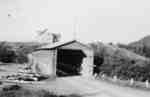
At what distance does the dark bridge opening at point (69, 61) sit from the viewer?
1891 cm

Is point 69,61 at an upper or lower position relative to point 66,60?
lower

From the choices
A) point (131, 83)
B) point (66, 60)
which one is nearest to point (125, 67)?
point (131, 83)

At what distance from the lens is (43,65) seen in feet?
55.8

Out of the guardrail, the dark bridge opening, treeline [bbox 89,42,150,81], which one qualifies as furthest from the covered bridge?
the guardrail

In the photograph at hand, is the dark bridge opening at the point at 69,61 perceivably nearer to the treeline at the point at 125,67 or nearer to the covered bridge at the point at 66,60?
the covered bridge at the point at 66,60

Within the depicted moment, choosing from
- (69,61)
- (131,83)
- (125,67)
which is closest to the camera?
(131,83)

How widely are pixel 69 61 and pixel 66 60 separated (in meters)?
0.46

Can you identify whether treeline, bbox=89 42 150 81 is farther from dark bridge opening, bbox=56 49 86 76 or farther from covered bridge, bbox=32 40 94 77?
dark bridge opening, bbox=56 49 86 76

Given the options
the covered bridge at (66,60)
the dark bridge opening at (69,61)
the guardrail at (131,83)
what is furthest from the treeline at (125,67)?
the dark bridge opening at (69,61)

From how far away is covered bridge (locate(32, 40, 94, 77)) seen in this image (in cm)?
1505

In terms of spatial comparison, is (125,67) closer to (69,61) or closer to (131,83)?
(131,83)

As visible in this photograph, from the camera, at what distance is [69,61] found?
1966 cm

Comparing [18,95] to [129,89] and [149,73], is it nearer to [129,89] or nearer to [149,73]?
[129,89]

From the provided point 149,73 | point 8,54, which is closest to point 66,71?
point 149,73
